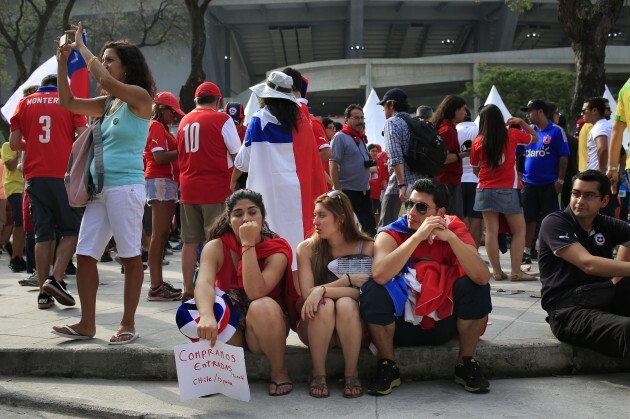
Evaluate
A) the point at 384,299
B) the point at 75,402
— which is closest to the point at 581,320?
the point at 384,299

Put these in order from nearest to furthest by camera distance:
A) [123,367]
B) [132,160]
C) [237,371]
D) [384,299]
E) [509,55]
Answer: [237,371]
[384,299]
[123,367]
[132,160]
[509,55]

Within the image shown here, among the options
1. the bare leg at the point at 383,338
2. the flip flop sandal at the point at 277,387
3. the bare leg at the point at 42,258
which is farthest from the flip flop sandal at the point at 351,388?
the bare leg at the point at 42,258

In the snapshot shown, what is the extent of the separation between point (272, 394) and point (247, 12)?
4737 cm

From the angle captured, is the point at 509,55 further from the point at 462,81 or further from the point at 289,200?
the point at 289,200

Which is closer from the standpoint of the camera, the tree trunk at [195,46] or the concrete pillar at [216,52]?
the tree trunk at [195,46]

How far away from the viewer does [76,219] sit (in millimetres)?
6828

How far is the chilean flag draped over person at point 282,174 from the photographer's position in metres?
5.55

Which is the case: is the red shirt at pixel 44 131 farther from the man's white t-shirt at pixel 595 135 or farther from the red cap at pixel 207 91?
the man's white t-shirt at pixel 595 135

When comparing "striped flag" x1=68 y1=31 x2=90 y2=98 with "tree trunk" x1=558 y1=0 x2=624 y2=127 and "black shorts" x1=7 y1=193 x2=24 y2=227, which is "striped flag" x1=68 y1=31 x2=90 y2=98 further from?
"tree trunk" x1=558 y1=0 x2=624 y2=127

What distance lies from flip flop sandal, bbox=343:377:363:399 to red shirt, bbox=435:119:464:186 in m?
3.79

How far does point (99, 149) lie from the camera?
16.5 ft

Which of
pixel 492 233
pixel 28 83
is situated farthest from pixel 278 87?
pixel 28 83

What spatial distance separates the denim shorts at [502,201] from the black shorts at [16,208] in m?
6.46

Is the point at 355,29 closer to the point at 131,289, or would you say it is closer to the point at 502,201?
the point at 502,201
